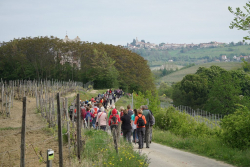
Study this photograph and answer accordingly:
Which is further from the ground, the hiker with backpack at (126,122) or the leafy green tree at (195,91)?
the hiker with backpack at (126,122)

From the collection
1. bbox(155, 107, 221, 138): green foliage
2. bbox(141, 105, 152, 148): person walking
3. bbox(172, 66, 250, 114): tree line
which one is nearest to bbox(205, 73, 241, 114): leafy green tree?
bbox(172, 66, 250, 114): tree line

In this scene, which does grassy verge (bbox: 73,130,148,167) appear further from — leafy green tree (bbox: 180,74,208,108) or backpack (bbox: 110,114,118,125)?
leafy green tree (bbox: 180,74,208,108)

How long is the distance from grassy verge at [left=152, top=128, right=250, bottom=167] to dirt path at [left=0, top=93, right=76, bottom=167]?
558 centimetres

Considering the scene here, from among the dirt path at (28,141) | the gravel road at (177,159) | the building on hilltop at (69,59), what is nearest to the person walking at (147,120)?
the gravel road at (177,159)

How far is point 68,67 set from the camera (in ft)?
241

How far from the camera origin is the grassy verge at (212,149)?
11830mm

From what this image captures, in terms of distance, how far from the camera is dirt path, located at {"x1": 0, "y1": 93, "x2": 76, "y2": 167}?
1117cm

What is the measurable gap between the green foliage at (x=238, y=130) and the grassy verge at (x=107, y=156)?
438cm

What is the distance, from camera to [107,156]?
10.8 metres

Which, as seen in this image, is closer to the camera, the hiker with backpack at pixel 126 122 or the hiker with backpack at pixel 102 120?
the hiker with backpack at pixel 126 122

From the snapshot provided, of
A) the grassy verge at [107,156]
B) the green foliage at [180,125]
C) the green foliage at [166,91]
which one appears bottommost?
the green foliage at [166,91]

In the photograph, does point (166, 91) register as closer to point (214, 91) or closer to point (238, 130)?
point (214, 91)

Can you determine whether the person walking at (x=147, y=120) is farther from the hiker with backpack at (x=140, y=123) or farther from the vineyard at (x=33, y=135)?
the vineyard at (x=33, y=135)

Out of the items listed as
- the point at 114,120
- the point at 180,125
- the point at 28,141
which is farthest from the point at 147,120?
the point at 180,125
